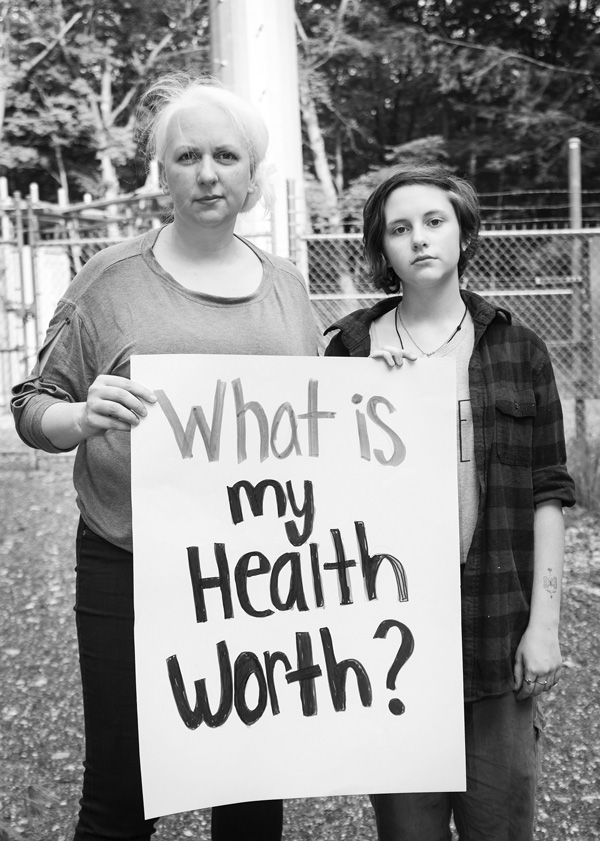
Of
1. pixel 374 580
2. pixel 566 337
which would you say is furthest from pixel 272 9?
pixel 374 580

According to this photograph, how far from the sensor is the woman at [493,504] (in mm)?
1707

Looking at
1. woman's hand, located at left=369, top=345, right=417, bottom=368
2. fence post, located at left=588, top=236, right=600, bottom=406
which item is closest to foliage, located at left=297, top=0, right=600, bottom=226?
fence post, located at left=588, top=236, right=600, bottom=406

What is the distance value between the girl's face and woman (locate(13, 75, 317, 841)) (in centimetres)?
26

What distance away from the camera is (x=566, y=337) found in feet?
27.0

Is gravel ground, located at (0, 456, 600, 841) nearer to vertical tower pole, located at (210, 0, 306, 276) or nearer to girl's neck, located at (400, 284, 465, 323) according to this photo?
girl's neck, located at (400, 284, 465, 323)

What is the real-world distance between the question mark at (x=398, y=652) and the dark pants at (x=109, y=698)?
488mm

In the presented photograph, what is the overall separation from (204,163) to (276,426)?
51 centimetres

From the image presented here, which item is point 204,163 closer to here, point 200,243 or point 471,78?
point 200,243

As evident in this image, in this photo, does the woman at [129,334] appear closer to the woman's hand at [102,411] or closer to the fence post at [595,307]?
the woman's hand at [102,411]

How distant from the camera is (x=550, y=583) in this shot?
1.73m

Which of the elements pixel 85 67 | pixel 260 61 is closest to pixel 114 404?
pixel 260 61

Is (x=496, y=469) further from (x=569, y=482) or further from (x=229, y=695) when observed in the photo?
(x=229, y=695)

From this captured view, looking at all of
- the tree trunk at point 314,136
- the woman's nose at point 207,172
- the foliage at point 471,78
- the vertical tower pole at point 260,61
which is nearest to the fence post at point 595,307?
the vertical tower pole at point 260,61

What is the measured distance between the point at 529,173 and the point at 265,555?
1939cm
